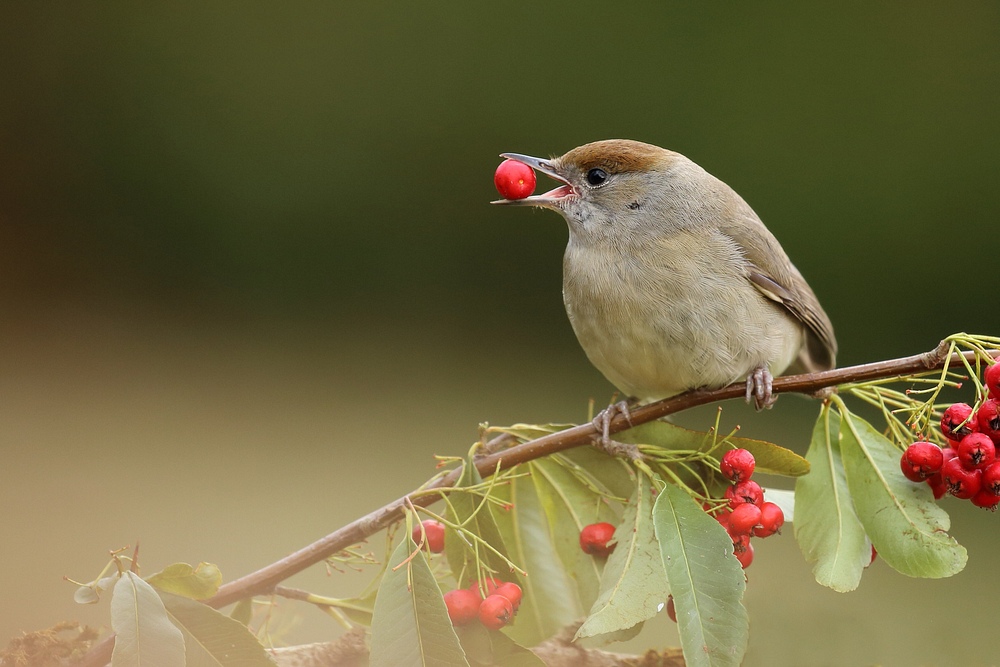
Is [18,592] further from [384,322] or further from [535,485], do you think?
[384,322]

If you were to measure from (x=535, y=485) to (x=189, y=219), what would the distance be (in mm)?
5513

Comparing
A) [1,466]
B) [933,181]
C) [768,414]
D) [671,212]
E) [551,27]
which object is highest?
[551,27]

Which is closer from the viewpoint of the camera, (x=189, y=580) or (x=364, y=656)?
(x=189, y=580)

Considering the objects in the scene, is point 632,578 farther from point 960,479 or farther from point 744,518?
point 960,479

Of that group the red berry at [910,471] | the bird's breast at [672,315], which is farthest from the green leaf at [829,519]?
the bird's breast at [672,315]

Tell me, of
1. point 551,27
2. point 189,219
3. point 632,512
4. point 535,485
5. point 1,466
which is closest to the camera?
point 632,512

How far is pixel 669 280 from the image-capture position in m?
2.41

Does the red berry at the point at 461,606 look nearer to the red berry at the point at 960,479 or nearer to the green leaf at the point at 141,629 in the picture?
the green leaf at the point at 141,629

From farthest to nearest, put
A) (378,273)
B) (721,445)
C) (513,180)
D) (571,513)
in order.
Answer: (378,273)
(513,180)
(571,513)
(721,445)

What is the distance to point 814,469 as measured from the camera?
6.16 feet

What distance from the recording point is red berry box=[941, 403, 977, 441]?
1653 mm

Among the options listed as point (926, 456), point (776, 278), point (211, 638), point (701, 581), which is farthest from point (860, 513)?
point (211, 638)

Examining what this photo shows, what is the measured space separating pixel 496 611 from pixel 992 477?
2.83 feet

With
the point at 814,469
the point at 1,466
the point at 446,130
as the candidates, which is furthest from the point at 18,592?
the point at 446,130
